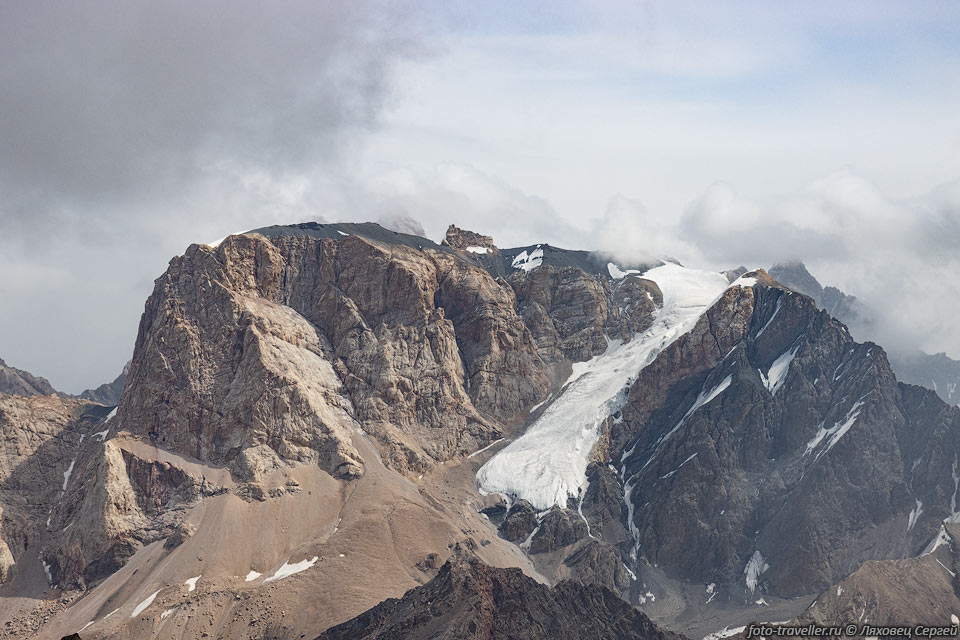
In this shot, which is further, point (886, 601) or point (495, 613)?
point (886, 601)

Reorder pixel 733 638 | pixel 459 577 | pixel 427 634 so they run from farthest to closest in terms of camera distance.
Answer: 1. pixel 733 638
2. pixel 459 577
3. pixel 427 634

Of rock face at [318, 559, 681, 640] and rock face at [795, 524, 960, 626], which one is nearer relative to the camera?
rock face at [318, 559, 681, 640]

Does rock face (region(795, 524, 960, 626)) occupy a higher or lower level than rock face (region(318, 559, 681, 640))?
lower

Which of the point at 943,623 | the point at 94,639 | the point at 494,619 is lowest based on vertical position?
the point at 943,623

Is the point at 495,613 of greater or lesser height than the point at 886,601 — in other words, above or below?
above

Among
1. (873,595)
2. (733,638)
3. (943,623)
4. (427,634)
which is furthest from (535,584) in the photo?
(943,623)

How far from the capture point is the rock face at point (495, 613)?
16925 cm

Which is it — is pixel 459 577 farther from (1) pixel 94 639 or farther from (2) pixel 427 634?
(1) pixel 94 639

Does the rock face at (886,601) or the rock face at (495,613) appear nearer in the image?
the rock face at (495,613)

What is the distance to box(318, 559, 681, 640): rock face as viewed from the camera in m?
169

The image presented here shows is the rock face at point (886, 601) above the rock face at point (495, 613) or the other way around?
the other way around

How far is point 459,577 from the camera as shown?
180875 mm

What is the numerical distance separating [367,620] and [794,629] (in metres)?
77.3

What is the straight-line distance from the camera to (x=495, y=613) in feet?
569
